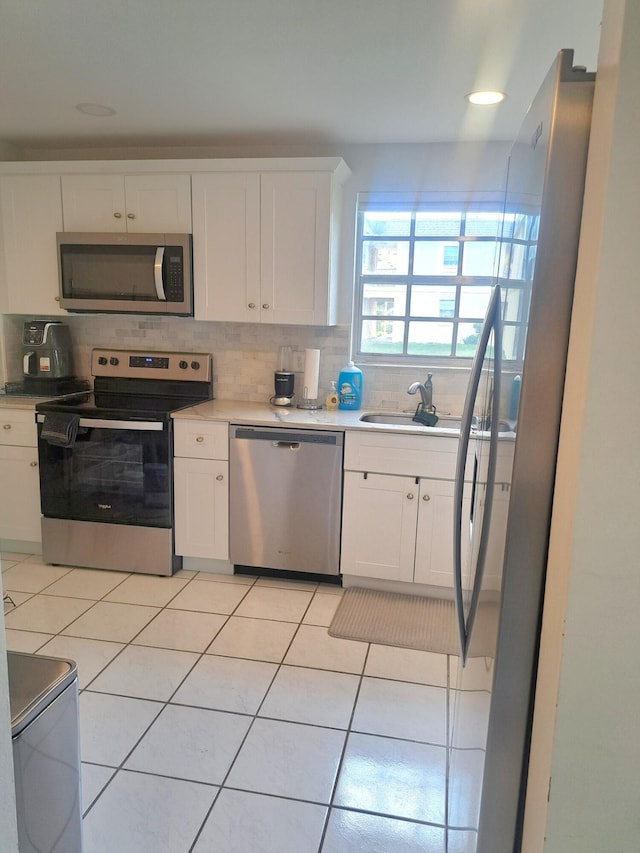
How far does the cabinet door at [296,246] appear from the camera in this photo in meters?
3.27

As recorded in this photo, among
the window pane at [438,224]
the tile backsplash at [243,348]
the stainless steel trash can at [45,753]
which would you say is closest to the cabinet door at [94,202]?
the tile backsplash at [243,348]

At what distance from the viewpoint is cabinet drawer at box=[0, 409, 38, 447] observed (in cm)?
346

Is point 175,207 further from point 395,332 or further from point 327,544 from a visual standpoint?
point 327,544

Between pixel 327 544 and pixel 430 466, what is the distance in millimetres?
686

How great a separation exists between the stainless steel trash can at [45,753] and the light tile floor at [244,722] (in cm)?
46

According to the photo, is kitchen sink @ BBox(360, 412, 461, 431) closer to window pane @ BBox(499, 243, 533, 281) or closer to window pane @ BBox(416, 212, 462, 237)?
window pane @ BBox(416, 212, 462, 237)

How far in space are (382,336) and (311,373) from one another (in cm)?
54

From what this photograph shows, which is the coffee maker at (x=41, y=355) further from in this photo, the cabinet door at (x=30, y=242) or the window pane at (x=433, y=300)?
the window pane at (x=433, y=300)

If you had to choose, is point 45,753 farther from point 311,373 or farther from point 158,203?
point 158,203

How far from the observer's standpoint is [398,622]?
294 cm

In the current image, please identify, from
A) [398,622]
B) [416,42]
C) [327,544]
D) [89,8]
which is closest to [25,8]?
[89,8]

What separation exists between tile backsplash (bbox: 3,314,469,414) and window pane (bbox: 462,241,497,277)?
0.58 meters

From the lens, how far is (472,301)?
3555 mm

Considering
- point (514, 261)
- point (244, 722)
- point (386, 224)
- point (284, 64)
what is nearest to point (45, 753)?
point (244, 722)
